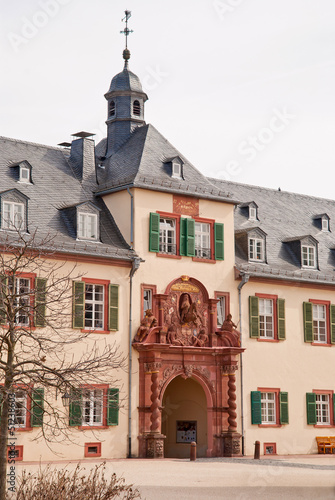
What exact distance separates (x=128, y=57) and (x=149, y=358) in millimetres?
14550

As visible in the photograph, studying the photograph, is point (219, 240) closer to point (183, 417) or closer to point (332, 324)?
point (332, 324)

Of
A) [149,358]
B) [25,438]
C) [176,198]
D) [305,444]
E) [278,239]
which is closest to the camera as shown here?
[25,438]

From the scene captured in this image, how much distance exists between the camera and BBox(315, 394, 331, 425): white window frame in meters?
35.1

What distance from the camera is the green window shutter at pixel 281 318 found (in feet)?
112

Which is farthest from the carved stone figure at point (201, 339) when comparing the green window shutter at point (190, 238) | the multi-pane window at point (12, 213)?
the multi-pane window at point (12, 213)

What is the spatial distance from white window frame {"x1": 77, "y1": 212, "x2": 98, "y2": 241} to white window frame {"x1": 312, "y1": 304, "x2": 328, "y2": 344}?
34.2ft

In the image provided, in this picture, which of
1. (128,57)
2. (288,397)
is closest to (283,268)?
(288,397)

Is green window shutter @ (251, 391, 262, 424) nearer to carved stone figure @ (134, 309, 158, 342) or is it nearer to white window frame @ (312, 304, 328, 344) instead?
white window frame @ (312, 304, 328, 344)

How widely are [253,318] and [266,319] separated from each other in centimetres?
100

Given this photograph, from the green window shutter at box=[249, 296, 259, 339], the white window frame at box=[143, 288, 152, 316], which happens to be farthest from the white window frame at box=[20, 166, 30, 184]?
the green window shutter at box=[249, 296, 259, 339]

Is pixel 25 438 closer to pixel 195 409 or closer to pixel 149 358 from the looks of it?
pixel 149 358

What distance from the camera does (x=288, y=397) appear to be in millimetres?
33906

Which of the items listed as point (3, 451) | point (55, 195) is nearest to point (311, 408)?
point (55, 195)

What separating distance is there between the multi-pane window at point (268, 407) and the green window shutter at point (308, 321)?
9.54 feet
